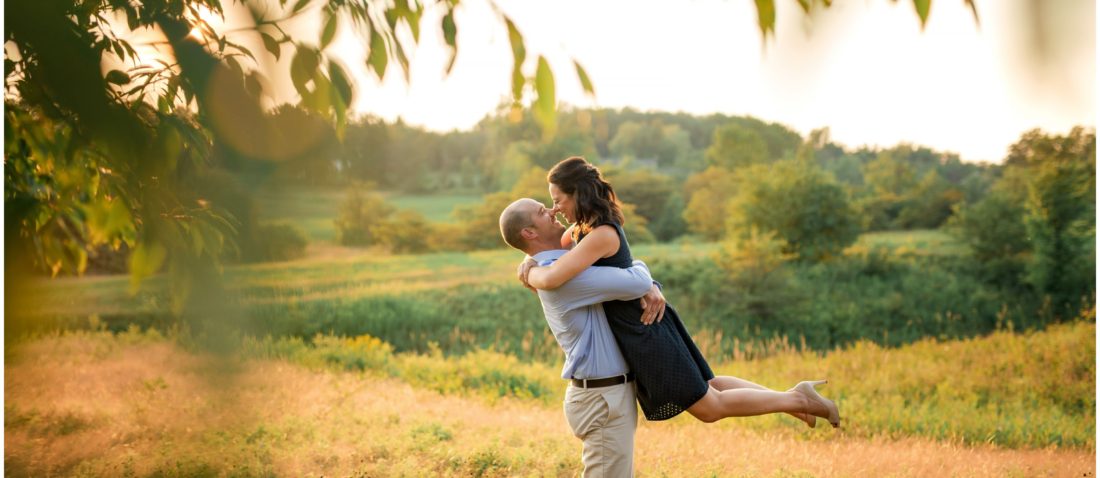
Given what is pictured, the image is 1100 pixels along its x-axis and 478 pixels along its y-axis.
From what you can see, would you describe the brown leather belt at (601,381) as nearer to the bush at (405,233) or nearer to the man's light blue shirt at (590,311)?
the man's light blue shirt at (590,311)

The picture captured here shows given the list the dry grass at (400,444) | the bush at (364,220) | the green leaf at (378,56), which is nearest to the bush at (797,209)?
the bush at (364,220)

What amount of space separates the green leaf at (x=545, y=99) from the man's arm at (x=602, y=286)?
1301 millimetres

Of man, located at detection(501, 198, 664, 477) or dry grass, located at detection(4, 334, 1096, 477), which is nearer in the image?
man, located at detection(501, 198, 664, 477)

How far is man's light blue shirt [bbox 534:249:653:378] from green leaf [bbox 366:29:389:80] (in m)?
1.23

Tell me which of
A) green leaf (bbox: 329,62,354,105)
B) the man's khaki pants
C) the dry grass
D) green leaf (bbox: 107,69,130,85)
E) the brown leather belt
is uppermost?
green leaf (bbox: 329,62,354,105)

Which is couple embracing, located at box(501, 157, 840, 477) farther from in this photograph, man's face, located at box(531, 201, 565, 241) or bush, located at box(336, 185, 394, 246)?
bush, located at box(336, 185, 394, 246)

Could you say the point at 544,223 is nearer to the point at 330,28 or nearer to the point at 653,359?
the point at 653,359

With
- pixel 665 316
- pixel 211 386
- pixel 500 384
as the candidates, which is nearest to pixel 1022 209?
pixel 500 384

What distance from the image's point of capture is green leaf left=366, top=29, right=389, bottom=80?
5.13 ft

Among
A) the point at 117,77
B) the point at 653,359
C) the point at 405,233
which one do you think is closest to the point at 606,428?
the point at 653,359

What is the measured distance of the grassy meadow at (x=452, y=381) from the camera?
3.48 ft

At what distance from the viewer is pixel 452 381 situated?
7.52 meters

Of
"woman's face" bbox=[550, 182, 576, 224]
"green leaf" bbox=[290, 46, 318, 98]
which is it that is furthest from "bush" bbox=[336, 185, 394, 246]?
"green leaf" bbox=[290, 46, 318, 98]

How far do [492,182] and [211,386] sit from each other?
13667 mm
